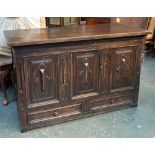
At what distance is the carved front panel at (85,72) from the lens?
1.89 m

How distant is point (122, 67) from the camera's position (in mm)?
2078

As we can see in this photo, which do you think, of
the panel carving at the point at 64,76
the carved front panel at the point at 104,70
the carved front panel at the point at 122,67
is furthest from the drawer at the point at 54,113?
the carved front panel at the point at 122,67

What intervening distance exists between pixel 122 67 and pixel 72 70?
482 mm

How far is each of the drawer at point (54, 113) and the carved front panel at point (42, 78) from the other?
0.12 metres

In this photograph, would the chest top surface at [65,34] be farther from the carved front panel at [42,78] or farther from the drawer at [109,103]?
the drawer at [109,103]

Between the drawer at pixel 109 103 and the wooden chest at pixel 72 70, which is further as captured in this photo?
the drawer at pixel 109 103

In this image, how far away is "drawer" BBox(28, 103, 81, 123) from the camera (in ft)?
6.28

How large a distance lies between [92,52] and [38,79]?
49 centimetres

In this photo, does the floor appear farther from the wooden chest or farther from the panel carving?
the panel carving

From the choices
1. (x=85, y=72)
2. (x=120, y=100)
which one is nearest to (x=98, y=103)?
A: (x=120, y=100)

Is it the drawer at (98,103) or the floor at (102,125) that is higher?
the drawer at (98,103)
